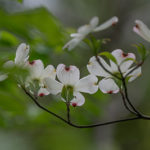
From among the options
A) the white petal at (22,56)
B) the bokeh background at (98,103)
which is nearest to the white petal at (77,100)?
the white petal at (22,56)

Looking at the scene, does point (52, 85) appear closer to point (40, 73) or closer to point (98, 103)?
point (40, 73)

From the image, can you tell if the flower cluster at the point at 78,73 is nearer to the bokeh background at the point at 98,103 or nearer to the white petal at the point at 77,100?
the white petal at the point at 77,100

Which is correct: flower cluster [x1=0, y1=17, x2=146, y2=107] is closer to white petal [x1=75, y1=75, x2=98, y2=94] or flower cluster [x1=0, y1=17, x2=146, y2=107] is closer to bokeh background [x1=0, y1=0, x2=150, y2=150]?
white petal [x1=75, y1=75, x2=98, y2=94]

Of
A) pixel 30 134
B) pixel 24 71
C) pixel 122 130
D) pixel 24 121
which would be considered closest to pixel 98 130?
pixel 122 130

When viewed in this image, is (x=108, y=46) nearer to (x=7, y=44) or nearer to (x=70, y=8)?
(x=70, y=8)

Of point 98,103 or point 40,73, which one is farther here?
point 98,103

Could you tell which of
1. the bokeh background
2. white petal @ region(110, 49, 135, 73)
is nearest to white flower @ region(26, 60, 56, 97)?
white petal @ region(110, 49, 135, 73)

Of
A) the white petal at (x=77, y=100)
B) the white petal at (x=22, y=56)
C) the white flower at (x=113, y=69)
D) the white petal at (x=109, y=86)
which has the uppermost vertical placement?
the white petal at (x=22, y=56)

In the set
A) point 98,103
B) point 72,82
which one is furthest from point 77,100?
point 98,103

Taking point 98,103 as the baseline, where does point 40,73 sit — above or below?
below
